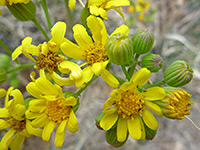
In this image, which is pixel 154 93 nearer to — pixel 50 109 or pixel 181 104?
pixel 181 104

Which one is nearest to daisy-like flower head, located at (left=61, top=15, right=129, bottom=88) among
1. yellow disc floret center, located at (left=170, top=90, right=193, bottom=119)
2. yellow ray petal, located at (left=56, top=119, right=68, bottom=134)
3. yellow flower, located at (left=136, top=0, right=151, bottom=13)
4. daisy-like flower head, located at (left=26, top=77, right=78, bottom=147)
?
daisy-like flower head, located at (left=26, top=77, right=78, bottom=147)

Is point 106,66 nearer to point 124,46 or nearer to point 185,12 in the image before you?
point 124,46

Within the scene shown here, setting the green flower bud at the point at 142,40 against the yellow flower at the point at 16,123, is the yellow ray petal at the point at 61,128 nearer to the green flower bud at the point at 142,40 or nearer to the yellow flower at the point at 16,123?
the yellow flower at the point at 16,123

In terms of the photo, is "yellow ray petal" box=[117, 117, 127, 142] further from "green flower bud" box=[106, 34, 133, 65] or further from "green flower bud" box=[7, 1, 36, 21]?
"green flower bud" box=[7, 1, 36, 21]

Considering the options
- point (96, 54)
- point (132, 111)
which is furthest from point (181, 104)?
point (96, 54)

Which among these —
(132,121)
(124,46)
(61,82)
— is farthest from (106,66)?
(132,121)

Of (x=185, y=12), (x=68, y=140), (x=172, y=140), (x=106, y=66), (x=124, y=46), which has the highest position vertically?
(x=124, y=46)
